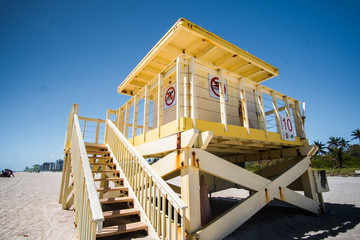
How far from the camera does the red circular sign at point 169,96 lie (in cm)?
637

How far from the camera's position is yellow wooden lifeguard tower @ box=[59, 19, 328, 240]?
10.8 ft

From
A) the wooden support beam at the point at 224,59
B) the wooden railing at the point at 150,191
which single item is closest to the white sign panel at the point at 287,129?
the wooden support beam at the point at 224,59

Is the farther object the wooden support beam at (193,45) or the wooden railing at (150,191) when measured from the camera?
the wooden support beam at (193,45)

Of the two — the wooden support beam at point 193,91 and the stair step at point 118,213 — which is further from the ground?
the wooden support beam at point 193,91

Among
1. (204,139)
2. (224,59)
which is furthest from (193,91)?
(224,59)

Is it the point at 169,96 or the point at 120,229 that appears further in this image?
the point at 169,96

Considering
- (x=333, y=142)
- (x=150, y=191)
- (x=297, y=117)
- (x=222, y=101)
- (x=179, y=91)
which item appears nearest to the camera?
(x=150, y=191)

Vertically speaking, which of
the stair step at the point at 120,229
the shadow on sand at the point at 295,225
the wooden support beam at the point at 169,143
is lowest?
the shadow on sand at the point at 295,225

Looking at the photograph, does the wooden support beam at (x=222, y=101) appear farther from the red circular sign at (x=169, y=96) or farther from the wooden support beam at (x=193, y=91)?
the red circular sign at (x=169, y=96)

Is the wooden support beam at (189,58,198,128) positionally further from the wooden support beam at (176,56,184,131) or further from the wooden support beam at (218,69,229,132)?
the wooden support beam at (218,69,229,132)

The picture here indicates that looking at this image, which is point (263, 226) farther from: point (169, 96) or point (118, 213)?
point (169, 96)

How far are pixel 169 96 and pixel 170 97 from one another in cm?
8

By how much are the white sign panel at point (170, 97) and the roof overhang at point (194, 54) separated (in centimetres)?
95

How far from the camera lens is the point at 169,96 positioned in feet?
21.5
